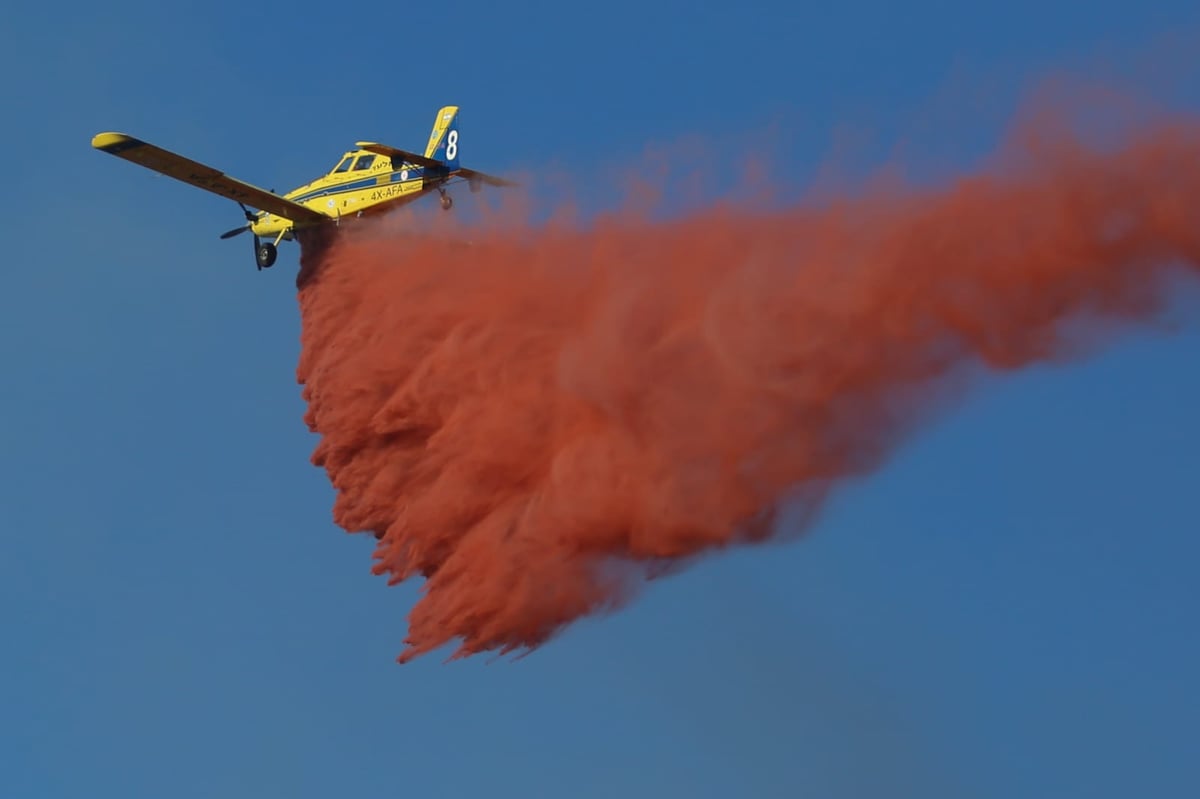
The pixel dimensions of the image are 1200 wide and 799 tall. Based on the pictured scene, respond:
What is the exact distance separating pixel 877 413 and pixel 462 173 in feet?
46.1

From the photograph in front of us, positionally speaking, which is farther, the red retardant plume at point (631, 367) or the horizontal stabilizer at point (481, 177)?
the horizontal stabilizer at point (481, 177)

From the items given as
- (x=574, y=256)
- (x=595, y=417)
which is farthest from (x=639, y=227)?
(x=595, y=417)

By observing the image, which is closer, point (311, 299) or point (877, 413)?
point (877, 413)

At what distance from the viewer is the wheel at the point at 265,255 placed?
4572 cm

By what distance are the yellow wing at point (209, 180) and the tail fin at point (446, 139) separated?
285 cm

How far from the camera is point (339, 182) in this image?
44594mm

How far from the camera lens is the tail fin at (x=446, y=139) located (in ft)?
144

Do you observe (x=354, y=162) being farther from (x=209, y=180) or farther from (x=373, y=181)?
(x=209, y=180)

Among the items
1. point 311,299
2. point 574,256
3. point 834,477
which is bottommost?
point 834,477

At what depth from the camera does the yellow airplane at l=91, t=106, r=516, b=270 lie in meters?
43.6

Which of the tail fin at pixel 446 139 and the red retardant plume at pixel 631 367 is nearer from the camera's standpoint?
the red retardant plume at pixel 631 367

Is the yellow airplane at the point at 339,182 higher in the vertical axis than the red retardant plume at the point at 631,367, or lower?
higher

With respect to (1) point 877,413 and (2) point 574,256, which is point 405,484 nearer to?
(2) point 574,256

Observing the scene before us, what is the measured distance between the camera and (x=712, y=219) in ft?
118
